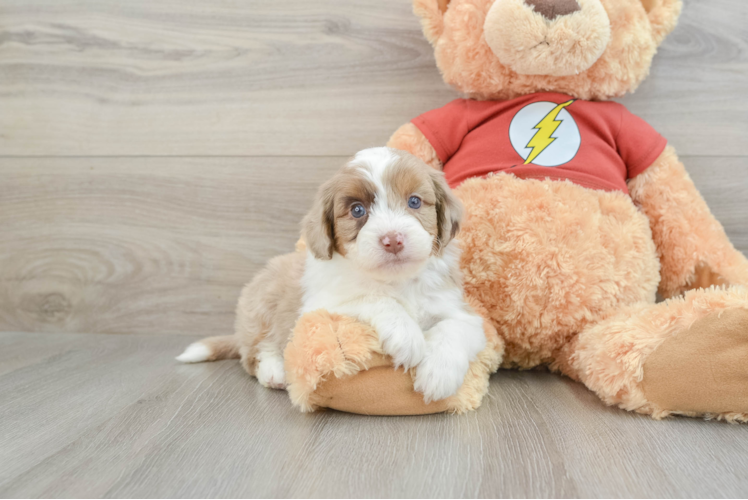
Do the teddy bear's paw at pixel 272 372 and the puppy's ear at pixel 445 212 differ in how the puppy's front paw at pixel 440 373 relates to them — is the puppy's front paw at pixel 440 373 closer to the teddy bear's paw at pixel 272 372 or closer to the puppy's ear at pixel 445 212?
the puppy's ear at pixel 445 212

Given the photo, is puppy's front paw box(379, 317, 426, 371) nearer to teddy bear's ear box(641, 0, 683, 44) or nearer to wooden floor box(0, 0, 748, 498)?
wooden floor box(0, 0, 748, 498)

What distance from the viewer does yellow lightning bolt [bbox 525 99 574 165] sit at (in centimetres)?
153

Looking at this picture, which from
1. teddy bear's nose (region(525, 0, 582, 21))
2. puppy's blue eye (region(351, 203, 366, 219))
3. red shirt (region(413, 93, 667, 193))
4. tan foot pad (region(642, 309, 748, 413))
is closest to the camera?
tan foot pad (region(642, 309, 748, 413))

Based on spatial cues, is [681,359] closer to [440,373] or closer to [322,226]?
[440,373]

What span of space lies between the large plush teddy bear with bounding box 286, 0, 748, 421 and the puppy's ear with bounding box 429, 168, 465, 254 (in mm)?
142

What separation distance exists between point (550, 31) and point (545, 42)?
0.10ft

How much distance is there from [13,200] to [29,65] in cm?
53

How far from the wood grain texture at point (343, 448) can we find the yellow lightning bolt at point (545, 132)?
661mm

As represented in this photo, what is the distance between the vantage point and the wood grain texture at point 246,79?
5.95 ft

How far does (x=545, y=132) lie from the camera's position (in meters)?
1.53

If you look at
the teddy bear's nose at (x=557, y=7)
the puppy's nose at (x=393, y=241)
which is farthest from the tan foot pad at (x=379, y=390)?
the teddy bear's nose at (x=557, y=7)

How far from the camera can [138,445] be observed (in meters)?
1.11

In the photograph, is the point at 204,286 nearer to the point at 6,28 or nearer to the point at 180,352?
the point at 180,352

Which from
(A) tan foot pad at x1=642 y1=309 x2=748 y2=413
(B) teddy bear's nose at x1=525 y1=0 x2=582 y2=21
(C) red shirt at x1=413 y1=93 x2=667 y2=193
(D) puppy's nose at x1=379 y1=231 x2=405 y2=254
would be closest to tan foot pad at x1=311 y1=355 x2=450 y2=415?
(D) puppy's nose at x1=379 y1=231 x2=405 y2=254
